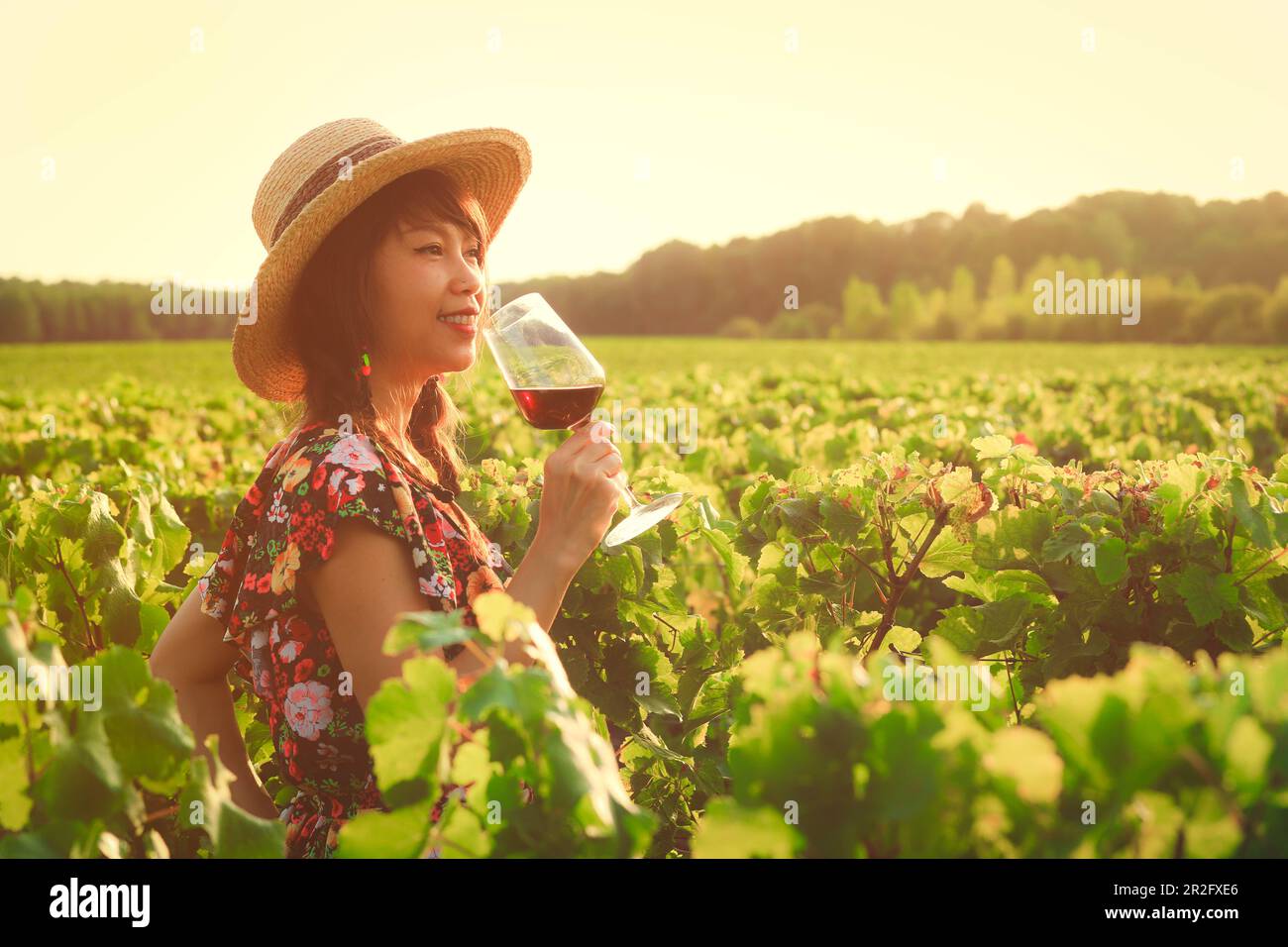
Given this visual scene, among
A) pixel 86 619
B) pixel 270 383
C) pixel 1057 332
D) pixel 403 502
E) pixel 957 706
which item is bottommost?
pixel 86 619

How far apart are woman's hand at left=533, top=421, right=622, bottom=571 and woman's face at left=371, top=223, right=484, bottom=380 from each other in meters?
0.42

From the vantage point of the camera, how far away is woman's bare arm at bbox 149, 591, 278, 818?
7.48 ft

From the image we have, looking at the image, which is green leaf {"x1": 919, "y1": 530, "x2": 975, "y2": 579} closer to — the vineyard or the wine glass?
the vineyard

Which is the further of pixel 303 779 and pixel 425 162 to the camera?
pixel 425 162

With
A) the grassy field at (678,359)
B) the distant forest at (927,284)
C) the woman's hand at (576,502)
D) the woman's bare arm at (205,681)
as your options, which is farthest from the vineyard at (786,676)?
the distant forest at (927,284)

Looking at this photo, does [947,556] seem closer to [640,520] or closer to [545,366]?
[640,520]

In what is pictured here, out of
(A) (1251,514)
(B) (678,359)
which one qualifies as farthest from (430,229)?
(B) (678,359)

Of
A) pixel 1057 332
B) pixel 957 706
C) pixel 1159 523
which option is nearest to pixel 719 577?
pixel 1159 523

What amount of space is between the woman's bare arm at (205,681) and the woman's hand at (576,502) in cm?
82

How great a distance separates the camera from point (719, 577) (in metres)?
5.01

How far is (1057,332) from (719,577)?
7623 cm

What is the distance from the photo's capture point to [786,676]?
1062 millimetres

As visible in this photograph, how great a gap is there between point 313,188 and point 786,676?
1.78 meters
